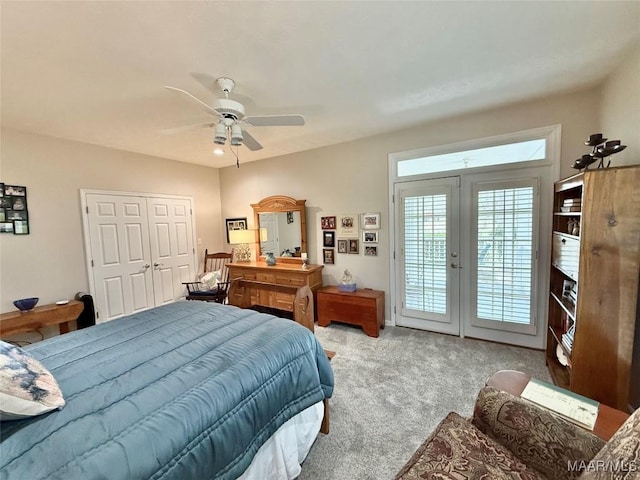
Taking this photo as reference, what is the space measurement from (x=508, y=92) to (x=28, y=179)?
17.1ft

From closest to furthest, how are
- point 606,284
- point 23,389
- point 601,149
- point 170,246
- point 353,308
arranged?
point 23,389 → point 606,284 → point 601,149 → point 353,308 → point 170,246

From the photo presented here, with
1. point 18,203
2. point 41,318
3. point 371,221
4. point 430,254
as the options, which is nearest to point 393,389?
point 430,254

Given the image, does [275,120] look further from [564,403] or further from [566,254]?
[566,254]

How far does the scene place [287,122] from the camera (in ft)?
7.04

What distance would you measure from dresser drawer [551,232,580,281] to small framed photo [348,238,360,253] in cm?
212

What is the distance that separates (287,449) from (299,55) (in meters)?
2.46

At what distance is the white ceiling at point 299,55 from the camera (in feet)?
4.96

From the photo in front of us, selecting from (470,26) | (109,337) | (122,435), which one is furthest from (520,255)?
(109,337)

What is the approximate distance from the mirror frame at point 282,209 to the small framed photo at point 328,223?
0.97ft

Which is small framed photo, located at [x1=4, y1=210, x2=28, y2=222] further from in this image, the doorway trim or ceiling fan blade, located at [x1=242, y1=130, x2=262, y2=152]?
the doorway trim

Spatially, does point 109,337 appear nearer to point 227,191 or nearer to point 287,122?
point 287,122

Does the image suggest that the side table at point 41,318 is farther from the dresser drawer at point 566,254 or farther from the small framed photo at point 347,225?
the dresser drawer at point 566,254

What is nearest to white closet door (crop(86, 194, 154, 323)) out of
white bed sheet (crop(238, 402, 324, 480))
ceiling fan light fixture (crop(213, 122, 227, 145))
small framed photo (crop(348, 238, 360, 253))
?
ceiling fan light fixture (crop(213, 122, 227, 145))

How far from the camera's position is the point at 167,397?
116 centimetres
